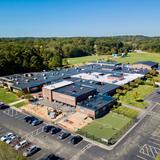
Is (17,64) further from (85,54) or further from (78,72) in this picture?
(85,54)

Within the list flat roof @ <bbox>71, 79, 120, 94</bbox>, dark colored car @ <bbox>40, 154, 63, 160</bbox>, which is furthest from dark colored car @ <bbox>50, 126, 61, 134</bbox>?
flat roof @ <bbox>71, 79, 120, 94</bbox>

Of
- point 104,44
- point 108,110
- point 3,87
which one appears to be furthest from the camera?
point 104,44

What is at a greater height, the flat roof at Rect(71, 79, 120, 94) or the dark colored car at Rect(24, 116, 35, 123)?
the flat roof at Rect(71, 79, 120, 94)

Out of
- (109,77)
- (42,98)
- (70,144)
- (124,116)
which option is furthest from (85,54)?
(70,144)

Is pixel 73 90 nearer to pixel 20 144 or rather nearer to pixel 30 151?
pixel 20 144

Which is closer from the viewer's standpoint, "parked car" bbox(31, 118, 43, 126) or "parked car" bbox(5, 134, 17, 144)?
"parked car" bbox(5, 134, 17, 144)

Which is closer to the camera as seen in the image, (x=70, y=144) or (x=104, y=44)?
(x=70, y=144)

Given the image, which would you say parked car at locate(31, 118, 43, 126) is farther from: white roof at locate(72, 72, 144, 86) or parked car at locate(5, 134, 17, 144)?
white roof at locate(72, 72, 144, 86)

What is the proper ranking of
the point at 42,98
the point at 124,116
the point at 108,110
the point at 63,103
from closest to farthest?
the point at 124,116, the point at 108,110, the point at 63,103, the point at 42,98
